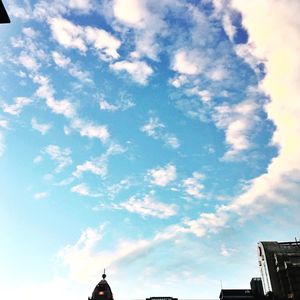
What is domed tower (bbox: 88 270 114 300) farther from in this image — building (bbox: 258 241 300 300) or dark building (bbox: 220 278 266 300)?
building (bbox: 258 241 300 300)

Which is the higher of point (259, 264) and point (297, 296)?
point (259, 264)

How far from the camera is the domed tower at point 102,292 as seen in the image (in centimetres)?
6165

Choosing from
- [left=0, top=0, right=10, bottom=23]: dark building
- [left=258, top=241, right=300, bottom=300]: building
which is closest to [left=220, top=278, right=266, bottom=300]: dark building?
[left=258, top=241, right=300, bottom=300]: building

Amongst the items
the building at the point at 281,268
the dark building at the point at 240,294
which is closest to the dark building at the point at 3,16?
the building at the point at 281,268

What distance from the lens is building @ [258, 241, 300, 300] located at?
59312 mm

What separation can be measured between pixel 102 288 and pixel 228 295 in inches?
1060

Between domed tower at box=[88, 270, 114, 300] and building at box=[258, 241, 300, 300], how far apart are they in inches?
1193

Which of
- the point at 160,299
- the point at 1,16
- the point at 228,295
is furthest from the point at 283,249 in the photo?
the point at 1,16

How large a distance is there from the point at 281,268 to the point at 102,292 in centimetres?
3352

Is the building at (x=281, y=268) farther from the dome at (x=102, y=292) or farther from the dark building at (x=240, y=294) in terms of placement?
the dome at (x=102, y=292)

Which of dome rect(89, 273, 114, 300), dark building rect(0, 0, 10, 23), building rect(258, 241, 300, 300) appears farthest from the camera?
dome rect(89, 273, 114, 300)

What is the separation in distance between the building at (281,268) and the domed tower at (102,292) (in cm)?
3030

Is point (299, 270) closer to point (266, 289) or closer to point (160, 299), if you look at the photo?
point (266, 289)

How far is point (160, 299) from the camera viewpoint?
70.1 meters
